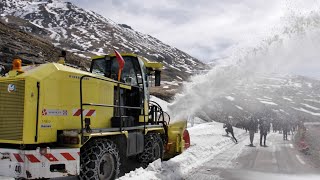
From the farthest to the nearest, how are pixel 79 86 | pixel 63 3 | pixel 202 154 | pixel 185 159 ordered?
pixel 63 3 < pixel 202 154 < pixel 185 159 < pixel 79 86

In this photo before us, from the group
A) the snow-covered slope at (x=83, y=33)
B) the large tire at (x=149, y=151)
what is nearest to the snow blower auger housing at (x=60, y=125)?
the large tire at (x=149, y=151)

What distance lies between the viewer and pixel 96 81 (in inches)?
314

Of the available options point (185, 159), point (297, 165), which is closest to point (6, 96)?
point (185, 159)

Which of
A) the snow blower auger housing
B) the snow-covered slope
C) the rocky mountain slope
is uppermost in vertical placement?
the snow-covered slope

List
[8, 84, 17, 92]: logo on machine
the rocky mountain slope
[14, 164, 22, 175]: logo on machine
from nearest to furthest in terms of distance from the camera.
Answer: [14, 164, 22, 175]: logo on machine < [8, 84, 17, 92]: logo on machine < the rocky mountain slope

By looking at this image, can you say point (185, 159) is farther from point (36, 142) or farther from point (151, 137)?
point (36, 142)

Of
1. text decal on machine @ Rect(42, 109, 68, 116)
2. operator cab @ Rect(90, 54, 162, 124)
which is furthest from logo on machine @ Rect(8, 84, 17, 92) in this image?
operator cab @ Rect(90, 54, 162, 124)

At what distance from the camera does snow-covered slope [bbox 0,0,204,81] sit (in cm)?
10700

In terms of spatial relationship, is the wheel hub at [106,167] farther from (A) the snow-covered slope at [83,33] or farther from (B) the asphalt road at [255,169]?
(A) the snow-covered slope at [83,33]

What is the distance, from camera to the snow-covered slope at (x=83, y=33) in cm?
10700

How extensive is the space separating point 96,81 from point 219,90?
33.2ft

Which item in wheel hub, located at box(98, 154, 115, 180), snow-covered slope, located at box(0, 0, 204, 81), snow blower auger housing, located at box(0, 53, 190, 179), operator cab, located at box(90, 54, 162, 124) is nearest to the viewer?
snow blower auger housing, located at box(0, 53, 190, 179)

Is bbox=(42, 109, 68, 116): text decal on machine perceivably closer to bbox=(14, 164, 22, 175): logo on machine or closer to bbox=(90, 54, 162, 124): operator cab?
bbox=(14, 164, 22, 175): logo on machine

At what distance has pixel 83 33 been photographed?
Answer: 129625 mm
